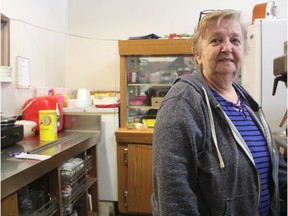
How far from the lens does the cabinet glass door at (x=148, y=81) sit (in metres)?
2.49

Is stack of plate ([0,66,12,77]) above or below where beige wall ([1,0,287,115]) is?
below

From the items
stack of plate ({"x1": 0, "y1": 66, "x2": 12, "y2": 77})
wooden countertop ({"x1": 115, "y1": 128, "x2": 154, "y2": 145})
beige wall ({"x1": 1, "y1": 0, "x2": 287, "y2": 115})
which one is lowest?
wooden countertop ({"x1": 115, "y1": 128, "x2": 154, "y2": 145})

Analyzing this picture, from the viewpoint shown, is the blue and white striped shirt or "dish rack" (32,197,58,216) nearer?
the blue and white striped shirt

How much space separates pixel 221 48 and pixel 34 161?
100cm

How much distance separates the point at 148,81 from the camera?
252 centimetres

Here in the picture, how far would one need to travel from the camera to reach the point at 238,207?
85 centimetres

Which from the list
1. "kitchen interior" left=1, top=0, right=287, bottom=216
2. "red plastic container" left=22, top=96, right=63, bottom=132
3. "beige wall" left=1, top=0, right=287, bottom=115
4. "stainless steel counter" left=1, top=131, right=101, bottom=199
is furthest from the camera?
"beige wall" left=1, top=0, right=287, bottom=115

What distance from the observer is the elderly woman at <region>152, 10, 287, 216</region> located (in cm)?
79

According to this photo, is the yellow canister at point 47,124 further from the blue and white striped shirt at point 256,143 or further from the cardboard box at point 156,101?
the blue and white striped shirt at point 256,143

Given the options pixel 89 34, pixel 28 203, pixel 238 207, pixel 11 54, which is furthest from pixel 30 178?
pixel 89 34

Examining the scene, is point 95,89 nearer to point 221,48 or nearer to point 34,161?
point 34,161

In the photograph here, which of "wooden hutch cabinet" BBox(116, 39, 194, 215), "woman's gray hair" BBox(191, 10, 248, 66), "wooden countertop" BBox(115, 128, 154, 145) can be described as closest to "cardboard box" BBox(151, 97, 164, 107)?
"wooden hutch cabinet" BBox(116, 39, 194, 215)

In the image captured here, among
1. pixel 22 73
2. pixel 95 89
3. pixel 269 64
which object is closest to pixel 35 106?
pixel 22 73

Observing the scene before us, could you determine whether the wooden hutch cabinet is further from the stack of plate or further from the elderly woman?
the elderly woman
